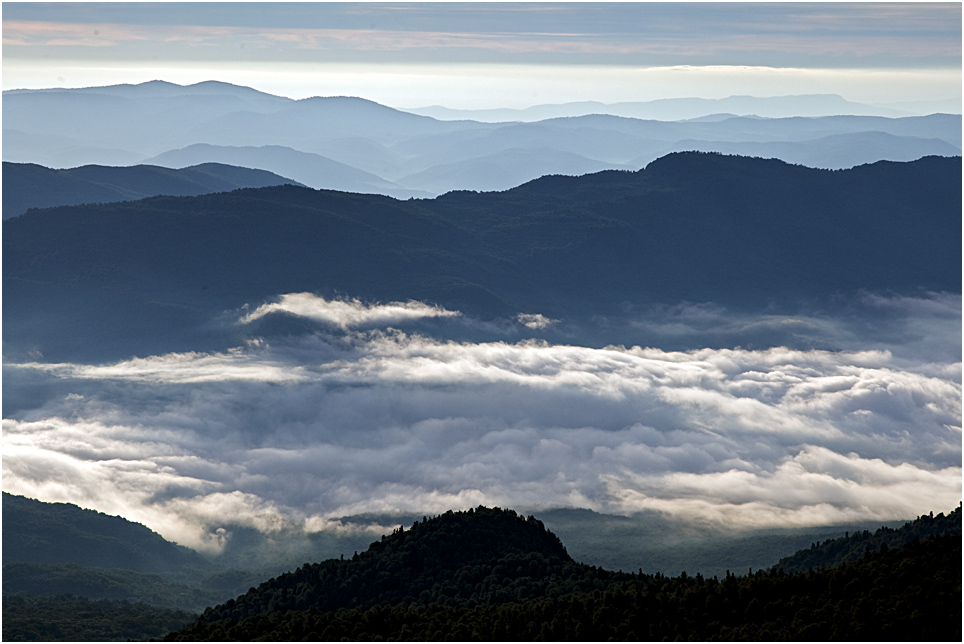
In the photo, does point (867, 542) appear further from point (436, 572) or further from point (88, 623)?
point (88, 623)

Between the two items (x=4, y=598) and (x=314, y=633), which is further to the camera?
(x=4, y=598)

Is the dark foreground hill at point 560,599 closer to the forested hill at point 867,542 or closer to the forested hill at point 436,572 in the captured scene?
the forested hill at point 436,572

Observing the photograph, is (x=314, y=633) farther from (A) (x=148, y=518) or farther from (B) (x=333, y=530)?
(A) (x=148, y=518)

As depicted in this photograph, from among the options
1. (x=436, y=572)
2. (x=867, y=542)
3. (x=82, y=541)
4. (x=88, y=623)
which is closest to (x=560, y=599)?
(x=436, y=572)

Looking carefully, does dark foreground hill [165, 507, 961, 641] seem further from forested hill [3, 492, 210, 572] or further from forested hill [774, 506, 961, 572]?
forested hill [3, 492, 210, 572]

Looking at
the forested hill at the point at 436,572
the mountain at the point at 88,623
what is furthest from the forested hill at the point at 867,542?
the mountain at the point at 88,623

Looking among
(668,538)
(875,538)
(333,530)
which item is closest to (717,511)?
(668,538)

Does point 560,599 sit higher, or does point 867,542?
point 867,542

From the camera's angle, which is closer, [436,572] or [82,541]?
Answer: [436,572]
